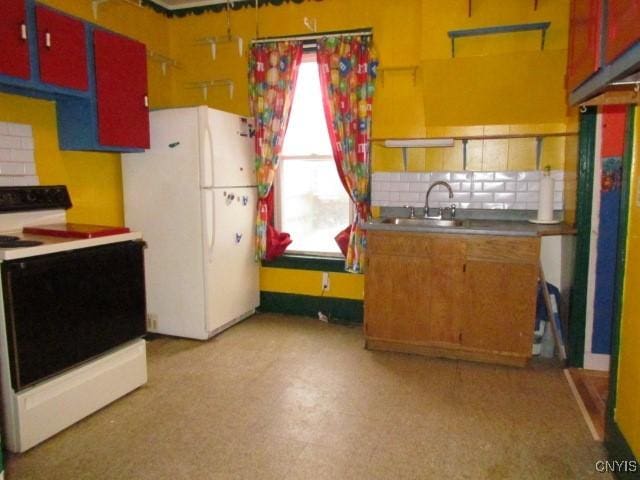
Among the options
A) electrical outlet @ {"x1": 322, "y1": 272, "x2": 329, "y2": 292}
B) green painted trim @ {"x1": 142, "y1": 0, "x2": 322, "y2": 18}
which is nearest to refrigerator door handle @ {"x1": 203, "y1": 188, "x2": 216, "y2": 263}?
electrical outlet @ {"x1": 322, "y1": 272, "x2": 329, "y2": 292}

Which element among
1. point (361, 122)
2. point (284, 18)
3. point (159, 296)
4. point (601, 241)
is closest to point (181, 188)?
point (159, 296)

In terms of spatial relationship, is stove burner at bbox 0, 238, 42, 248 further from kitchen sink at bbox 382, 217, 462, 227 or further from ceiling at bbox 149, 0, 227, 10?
ceiling at bbox 149, 0, 227, 10

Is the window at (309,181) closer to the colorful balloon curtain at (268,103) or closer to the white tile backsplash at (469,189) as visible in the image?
the colorful balloon curtain at (268,103)

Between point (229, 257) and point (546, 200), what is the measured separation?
2.35 meters

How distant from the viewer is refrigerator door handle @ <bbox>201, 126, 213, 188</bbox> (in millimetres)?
3229

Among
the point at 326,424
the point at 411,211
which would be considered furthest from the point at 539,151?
the point at 326,424

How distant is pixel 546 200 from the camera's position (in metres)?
3.10

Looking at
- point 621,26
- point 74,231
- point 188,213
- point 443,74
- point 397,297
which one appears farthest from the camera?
point 188,213

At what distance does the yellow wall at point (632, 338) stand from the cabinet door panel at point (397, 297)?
1.25 metres

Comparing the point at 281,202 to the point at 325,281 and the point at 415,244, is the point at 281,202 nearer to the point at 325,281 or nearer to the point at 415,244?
the point at 325,281

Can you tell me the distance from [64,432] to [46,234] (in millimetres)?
1029

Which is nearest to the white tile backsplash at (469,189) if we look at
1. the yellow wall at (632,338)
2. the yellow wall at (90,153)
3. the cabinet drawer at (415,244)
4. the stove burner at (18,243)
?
the cabinet drawer at (415,244)

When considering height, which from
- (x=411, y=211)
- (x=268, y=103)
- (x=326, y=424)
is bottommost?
(x=326, y=424)

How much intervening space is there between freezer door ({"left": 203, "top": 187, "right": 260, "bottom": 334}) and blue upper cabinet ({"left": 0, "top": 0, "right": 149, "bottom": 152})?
28.9 inches
